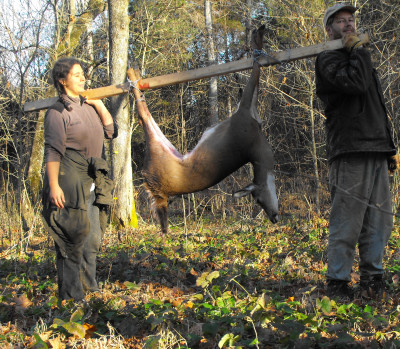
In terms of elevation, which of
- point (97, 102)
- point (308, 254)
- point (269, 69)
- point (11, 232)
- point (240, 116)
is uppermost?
point (269, 69)

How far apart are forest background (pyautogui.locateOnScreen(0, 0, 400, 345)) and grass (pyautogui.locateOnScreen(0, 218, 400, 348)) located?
0.30m

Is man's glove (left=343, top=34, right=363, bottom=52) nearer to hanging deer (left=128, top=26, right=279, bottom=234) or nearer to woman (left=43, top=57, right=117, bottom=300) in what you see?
hanging deer (left=128, top=26, right=279, bottom=234)

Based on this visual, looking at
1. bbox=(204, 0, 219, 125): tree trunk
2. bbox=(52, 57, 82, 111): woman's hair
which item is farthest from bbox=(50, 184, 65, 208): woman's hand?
bbox=(204, 0, 219, 125): tree trunk

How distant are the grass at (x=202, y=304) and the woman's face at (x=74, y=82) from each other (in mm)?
1918

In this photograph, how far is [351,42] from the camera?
11.9 ft

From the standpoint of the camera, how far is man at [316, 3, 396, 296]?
3.88 m

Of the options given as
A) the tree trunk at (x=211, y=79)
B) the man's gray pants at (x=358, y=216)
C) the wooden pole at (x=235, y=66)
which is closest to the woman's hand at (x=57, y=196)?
the wooden pole at (x=235, y=66)

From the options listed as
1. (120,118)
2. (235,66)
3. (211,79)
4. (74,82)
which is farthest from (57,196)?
(211,79)

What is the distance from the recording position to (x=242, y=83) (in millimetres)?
12719

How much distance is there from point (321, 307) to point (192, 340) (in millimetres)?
1037

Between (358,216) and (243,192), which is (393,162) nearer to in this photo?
(358,216)

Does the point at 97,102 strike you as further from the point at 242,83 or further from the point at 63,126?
the point at 242,83

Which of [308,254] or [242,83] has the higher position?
[242,83]

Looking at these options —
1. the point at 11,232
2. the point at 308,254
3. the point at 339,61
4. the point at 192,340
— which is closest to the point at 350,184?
the point at 339,61
